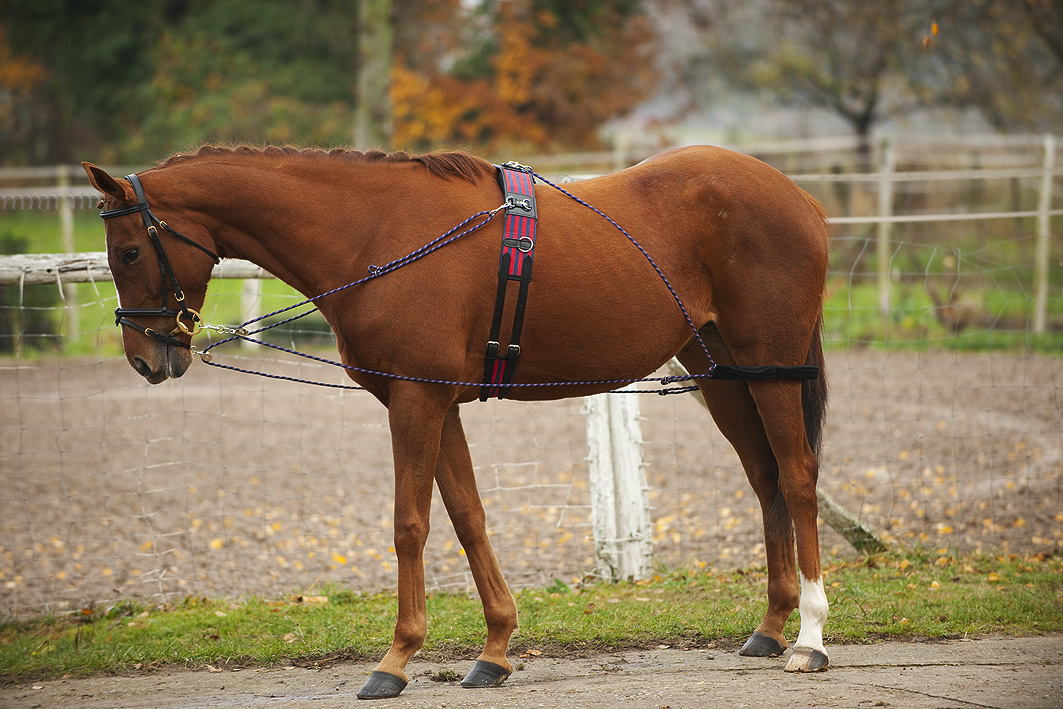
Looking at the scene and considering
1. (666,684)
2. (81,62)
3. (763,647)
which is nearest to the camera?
(666,684)

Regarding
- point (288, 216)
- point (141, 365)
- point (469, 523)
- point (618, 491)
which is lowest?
point (618, 491)

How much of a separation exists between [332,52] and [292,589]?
820 inches

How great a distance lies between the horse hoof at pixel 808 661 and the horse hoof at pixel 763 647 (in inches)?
8.9

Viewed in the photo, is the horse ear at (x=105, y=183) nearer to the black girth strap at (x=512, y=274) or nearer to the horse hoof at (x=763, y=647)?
the black girth strap at (x=512, y=274)

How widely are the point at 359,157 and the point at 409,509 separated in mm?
1325

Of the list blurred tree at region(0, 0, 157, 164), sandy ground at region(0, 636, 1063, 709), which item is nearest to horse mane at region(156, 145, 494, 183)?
sandy ground at region(0, 636, 1063, 709)

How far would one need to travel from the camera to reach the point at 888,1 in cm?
1839

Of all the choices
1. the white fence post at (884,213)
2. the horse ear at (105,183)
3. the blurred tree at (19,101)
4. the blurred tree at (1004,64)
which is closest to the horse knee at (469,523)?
the horse ear at (105,183)

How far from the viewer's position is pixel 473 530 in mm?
3609

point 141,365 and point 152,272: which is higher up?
point 152,272

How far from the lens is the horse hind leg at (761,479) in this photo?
383 cm

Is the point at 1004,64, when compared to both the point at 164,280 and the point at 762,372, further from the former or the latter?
the point at 164,280

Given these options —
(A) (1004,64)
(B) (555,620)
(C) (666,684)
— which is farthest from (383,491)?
(A) (1004,64)

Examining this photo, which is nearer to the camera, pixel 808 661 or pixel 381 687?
pixel 381 687
